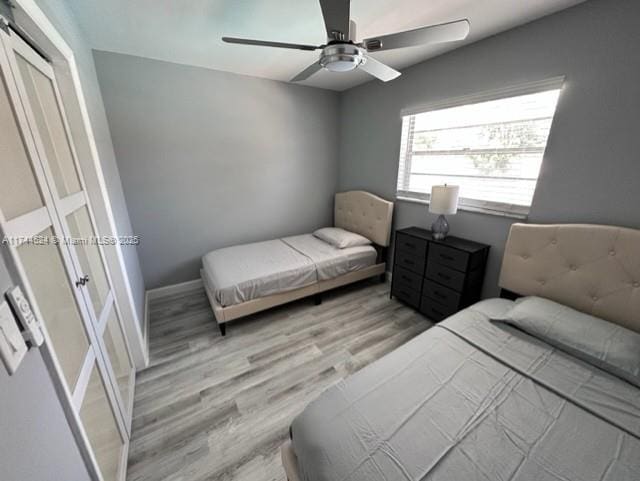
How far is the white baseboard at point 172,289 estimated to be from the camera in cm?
296

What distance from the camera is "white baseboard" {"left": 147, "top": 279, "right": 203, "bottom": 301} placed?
2958 mm

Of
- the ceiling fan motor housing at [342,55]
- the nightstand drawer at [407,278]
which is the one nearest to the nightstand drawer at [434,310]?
the nightstand drawer at [407,278]

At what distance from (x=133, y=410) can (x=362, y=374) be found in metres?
1.58

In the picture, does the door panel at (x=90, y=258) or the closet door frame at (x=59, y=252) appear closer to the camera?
the closet door frame at (x=59, y=252)

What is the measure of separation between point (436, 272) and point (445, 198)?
70 centimetres

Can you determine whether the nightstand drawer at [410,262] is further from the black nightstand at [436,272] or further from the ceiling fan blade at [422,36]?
the ceiling fan blade at [422,36]

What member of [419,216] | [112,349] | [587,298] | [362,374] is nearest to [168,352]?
[112,349]

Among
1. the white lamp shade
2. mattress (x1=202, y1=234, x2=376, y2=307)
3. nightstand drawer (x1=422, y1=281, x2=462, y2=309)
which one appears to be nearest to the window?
the white lamp shade

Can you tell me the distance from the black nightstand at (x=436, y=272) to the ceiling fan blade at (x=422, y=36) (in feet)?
5.08

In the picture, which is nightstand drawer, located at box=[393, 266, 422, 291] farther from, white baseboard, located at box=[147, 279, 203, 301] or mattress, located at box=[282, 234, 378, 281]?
white baseboard, located at box=[147, 279, 203, 301]

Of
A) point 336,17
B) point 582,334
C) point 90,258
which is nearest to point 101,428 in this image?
point 90,258

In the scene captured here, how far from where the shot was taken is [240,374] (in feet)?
6.33

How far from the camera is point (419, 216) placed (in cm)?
288

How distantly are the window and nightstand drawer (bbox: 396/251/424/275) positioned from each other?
675mm
